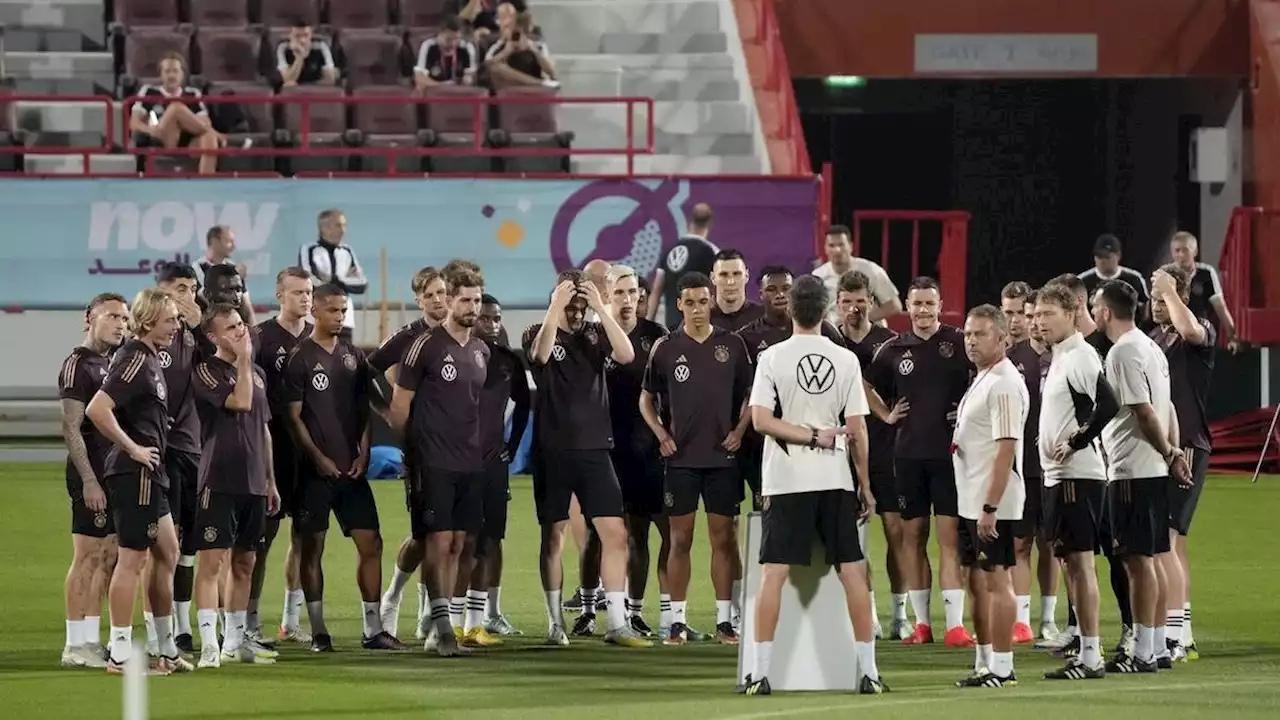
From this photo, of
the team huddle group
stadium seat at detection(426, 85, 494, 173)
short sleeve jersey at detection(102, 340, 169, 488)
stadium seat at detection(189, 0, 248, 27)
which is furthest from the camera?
stadium seat at detection(189, 0, 248, 27)

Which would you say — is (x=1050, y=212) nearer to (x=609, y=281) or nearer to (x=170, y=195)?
(x=170, y=195)

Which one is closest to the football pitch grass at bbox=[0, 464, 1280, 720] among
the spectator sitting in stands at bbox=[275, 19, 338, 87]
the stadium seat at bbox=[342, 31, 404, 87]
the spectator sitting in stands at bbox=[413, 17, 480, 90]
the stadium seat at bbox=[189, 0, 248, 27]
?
the spectator sitting in stands at bbox=[275, 19, 338, 87]

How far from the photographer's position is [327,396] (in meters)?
13.2

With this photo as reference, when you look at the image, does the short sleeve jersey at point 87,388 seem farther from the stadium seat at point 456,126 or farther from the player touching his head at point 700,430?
the stadium seat at point 456,126

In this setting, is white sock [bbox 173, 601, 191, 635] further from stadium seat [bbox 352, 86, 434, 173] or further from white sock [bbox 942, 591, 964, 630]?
stadium seat [bbox 352, 86, 434, 173]

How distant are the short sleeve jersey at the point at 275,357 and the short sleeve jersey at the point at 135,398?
4.21ft

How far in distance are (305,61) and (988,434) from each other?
15.4 m

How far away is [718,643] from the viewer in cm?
1353

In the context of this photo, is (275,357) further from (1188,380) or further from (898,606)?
(1188,380)

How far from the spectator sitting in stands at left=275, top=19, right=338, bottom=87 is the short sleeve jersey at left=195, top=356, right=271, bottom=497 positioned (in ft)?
43.8

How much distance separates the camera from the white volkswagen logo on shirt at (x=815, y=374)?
11.1m

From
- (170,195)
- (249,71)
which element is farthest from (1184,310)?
(249,71)

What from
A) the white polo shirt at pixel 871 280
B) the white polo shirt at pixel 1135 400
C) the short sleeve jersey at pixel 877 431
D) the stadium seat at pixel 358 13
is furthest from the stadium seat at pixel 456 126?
the white polo shirt at pixel 1135 400

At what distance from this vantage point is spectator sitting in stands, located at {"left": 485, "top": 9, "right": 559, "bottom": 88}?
2570 centimetres
